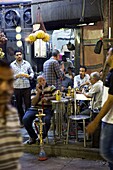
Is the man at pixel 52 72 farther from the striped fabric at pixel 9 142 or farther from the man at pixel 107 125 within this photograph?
the striped fabric at pixel 9 142

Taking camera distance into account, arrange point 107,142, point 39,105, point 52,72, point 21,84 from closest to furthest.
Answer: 1. point 107,142
2. point 39,105
3. point 21,84
4. point 52,72

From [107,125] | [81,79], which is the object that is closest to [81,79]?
[81,79]

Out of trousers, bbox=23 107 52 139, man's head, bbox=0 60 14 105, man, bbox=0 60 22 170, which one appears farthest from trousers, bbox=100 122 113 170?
trousers, bbox=23 107 52 139

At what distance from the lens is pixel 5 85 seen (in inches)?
83.4

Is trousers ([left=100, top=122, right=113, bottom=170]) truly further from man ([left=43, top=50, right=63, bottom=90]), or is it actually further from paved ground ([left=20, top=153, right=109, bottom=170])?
man ([left=43, top=50, right=63, bottom=90])

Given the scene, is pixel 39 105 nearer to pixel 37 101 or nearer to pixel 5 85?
pixel 37 101

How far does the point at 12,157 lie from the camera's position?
6.82 feet

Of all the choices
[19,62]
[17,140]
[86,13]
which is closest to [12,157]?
[17,140]

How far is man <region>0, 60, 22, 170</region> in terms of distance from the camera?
206cm

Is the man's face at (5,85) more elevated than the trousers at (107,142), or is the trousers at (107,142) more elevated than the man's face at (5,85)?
the man's face at (5,85)

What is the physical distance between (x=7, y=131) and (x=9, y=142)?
73 millimetres

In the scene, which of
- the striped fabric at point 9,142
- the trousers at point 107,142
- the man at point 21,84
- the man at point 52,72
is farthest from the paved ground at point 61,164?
the striped fabric at point 9,142

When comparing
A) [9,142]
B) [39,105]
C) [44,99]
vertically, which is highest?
[9,142]

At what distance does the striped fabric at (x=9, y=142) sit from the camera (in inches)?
80.9
